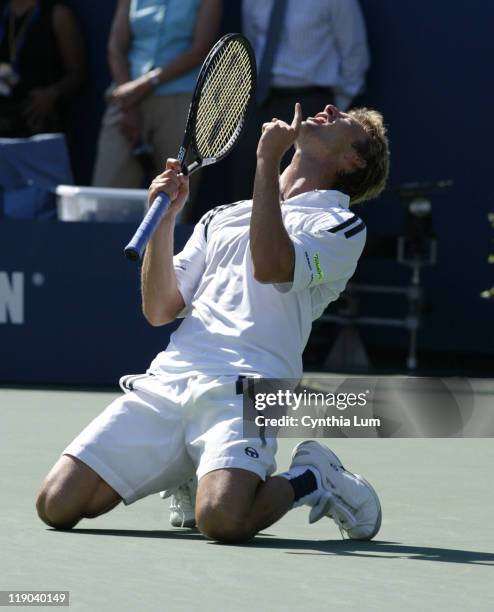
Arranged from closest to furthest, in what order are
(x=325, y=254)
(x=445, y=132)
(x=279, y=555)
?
(x=279, y=555)
(x=325, y=254)
(x=445, y=132)

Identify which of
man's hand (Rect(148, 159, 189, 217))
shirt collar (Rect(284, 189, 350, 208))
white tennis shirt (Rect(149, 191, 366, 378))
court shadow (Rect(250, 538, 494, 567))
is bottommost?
court shadow (Rect(250, 538, 494, 567))

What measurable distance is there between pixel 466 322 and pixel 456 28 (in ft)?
5.96

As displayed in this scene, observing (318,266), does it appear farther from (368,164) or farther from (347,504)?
(347,504)

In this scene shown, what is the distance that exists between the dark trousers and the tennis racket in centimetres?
386

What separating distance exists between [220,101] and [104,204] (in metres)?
2.95

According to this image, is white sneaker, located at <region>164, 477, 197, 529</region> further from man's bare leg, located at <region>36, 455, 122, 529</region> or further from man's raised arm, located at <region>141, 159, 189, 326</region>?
man's raised arm, located at <region>141, 159, 189, 326</region>

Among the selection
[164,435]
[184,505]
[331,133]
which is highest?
[331,133]

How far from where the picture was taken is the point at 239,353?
4395 millimetres

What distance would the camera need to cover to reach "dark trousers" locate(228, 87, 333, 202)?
8.92 metres

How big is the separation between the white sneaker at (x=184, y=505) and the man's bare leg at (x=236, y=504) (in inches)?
12.0

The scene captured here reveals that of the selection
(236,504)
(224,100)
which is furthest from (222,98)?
(236,504)

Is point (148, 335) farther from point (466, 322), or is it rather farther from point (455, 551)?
point (455, 551)

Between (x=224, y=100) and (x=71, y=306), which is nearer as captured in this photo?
(x=224, y=100)

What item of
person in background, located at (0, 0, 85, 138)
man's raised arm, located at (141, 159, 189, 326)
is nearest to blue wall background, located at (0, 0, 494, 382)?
person in background, located at (0, 0, 85, 138)
